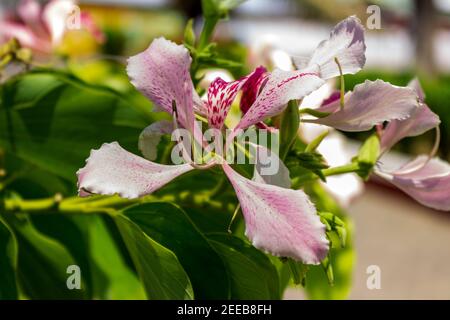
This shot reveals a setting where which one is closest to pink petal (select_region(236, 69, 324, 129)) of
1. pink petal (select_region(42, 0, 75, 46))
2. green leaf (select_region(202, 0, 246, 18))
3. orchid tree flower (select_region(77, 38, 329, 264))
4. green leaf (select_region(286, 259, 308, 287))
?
orchid tree flower (select_region(77, 38, 329, 264))

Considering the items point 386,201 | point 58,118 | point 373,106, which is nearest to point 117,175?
point 373,106

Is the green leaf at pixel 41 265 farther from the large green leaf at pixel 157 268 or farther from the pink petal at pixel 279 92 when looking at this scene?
the pink petal at pixel 279 92

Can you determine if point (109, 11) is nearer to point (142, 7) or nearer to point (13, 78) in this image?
point (142, 7)

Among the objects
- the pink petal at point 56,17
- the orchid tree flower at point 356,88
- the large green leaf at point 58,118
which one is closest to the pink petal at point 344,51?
the orchid tree flower at point 356,88

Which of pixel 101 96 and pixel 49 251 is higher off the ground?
pixel 101 96

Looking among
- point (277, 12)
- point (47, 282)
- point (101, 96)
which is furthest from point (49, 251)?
point (277, 12)

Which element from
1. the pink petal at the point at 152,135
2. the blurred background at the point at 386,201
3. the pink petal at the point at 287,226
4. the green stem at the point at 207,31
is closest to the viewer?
the pink petal at the point at 287,226
